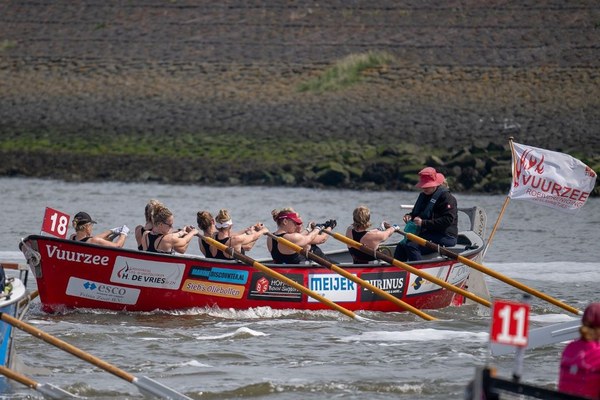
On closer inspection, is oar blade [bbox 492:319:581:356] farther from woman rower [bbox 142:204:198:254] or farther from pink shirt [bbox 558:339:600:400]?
woman rower [bbox 142:204:198:254]

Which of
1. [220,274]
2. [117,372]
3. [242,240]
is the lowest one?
[117,372]

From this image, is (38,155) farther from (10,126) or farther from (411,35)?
(411,35)

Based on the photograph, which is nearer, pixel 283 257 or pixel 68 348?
pixel 68 348

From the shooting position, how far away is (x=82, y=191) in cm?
3728

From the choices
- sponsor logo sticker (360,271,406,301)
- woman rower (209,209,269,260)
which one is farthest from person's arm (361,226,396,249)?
woman rower (209,209,269,260)

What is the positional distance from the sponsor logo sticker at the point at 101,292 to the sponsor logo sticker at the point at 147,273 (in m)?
0.13

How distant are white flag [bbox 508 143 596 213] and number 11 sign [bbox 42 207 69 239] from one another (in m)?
6.55

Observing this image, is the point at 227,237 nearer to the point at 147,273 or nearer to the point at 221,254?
the point at 221,254

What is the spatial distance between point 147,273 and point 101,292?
25.2 inches

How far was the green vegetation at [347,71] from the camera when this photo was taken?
4494cm

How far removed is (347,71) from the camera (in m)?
45.5

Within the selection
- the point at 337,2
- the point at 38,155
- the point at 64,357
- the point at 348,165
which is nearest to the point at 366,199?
the point at 348,165

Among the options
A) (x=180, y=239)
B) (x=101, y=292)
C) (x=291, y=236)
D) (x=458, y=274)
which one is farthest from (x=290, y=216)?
(x=458, y=274)

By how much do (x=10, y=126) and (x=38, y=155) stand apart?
292cm
